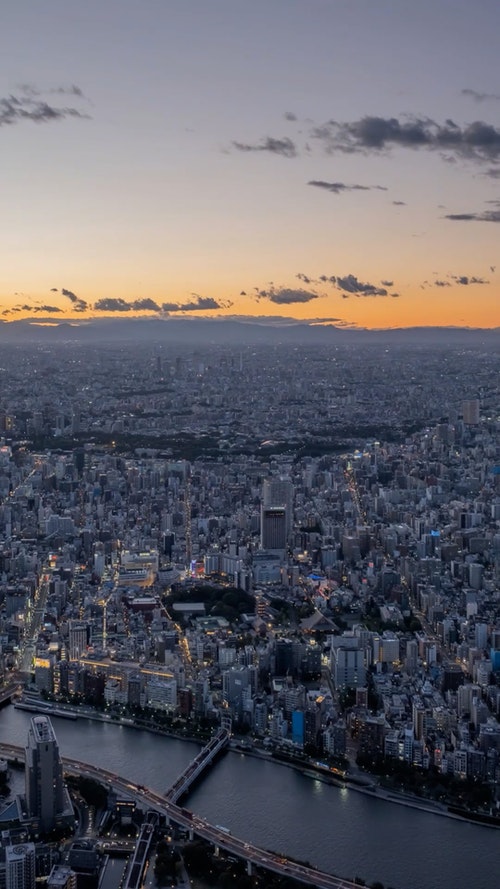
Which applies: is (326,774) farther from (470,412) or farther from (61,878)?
(470,412)

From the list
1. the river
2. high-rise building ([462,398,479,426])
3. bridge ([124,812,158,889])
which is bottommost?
the river

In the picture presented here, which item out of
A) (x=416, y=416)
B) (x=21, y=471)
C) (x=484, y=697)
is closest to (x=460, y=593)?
(x=484, y=697)

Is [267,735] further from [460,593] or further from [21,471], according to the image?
[21,471]

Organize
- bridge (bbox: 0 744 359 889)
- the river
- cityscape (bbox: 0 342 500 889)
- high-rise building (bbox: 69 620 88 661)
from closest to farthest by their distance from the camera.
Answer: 1. bridge (bbox: 0 744 359 889)
2. the river
3. cityscape (bbox: 0 342 500 889)
4. high-rise building (bbox: 69 620 88 661)

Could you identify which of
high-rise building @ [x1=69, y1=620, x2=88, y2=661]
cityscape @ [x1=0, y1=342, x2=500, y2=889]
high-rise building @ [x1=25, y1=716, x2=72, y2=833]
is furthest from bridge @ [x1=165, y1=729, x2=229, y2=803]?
high-rise building @ [x1=69, y1=620, x2=88, y2=661]

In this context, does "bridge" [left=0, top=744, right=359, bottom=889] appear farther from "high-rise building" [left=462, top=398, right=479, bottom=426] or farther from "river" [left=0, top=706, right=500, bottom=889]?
"high-rise building" [left=462, top=398, right=479, bottom=426]
